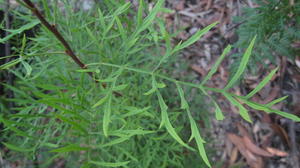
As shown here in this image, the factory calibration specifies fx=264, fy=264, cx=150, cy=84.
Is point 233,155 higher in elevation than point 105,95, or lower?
lower

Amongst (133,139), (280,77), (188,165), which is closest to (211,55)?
(280,77)

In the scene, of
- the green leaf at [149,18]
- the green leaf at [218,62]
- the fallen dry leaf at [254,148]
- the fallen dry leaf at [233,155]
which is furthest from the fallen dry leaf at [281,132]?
the green leaf at [149,18]

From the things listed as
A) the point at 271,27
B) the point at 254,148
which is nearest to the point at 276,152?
the point at 254,148

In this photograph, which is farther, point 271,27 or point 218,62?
point 271,27

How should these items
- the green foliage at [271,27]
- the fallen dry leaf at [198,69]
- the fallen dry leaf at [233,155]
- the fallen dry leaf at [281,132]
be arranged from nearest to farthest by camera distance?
the green foliage at [271,27], the fallen dry leaf at [281,132], the fallen dry leaf at [233,155], the fallen dry leaf at [198,69]

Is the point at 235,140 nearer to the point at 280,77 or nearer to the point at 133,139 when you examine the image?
the point at 280,77

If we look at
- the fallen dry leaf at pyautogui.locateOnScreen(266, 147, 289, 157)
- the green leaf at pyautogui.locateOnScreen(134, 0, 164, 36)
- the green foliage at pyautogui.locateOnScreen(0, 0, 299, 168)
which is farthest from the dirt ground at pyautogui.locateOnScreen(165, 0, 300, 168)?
the green leaf at pyautogui.locateOnScreen(134, 0, 164, 36)

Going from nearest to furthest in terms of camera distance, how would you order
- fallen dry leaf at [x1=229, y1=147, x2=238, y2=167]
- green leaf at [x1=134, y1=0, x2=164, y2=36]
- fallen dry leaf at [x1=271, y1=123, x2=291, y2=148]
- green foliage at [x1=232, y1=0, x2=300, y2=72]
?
green leaf at [x1=134, y1=0, x2=164, y2=36] < green foliage at [x1=232, y1=0, x2=300, y2=72] < fallen dry leaf at [x1=271, y1=123, x2=291, y2=148] < fallen dry leaf at [x1=229, y1=147, x2=238, y2=167]

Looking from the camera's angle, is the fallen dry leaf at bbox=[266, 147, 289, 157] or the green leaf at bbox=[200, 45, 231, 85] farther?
the fallen dry leaf at bbox=[266, 147, 289, 157]

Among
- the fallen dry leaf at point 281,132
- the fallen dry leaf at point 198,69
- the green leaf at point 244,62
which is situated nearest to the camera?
the green leaf at point 244,62

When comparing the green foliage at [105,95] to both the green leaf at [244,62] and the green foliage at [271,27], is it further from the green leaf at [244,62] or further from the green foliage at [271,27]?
the green foliage at [271,27]

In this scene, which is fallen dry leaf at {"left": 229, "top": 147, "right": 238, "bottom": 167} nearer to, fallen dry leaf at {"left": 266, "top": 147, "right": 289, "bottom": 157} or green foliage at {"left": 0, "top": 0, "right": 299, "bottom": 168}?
fallen dry leaf at {"left": 266, "top": 147, "right": 289, "bottom": 157}

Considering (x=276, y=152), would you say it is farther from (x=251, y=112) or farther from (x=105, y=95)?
(x=105, y=95)
